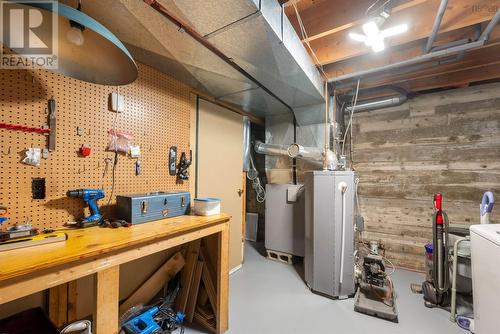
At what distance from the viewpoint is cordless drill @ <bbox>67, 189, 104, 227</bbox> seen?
4.01 feet

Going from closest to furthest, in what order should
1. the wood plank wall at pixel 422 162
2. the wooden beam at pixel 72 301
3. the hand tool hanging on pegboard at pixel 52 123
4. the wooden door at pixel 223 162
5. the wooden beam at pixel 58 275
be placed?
the wooden beam at pixel 58 275 → the hand tool hanging on pegboard at pixel 52 123 → the wooden beam at pixel 72 301 → the wooden door at pixel 223 162 → the wood plank wall at pixel 422 162

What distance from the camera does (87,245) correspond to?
90cm

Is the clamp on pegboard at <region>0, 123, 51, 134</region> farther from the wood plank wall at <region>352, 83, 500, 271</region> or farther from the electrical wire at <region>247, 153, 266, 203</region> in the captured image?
the wood plank wall at <region>352, 83, 500, 271</region>

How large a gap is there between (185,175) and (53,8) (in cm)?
148

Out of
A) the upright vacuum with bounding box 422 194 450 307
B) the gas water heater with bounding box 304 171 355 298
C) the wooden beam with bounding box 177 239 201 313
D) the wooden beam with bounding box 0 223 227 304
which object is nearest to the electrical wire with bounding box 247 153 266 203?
the gas water heater with bounding box 304 171 355 298

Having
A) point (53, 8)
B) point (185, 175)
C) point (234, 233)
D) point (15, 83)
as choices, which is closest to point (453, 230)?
point (234, 233)

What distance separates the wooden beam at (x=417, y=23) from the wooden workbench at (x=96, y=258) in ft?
6.46

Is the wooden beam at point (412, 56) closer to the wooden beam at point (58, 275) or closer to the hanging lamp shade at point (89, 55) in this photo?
the hanging lamp shade at point (89, 55)

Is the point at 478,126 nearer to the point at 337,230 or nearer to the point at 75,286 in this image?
the point at 337,230

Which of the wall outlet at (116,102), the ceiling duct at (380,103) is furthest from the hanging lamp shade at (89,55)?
the ceiling duct at (380,103)

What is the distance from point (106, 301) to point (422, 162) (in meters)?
3.53

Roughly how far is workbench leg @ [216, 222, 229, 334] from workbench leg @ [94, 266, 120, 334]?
2.40 feet

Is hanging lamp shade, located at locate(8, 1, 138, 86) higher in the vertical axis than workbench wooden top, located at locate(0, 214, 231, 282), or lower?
higher

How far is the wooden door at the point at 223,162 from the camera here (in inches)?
88.4
